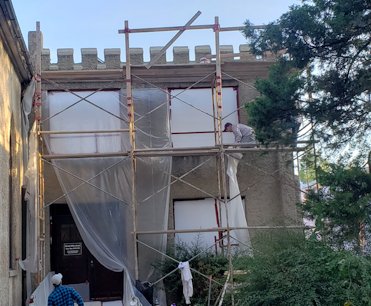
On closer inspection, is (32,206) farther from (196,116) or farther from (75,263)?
(196,116)

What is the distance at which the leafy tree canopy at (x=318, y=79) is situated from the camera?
840cm

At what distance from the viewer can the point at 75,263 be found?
1369 cm

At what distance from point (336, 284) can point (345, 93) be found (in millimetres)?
2915

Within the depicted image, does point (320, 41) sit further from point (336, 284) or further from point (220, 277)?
point (220, 277)

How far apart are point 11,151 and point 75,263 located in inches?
151

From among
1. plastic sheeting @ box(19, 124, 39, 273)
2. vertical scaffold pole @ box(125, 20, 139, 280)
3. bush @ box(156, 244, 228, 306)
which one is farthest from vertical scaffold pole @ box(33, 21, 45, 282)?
bush @ box(156, 244, 228, 306)

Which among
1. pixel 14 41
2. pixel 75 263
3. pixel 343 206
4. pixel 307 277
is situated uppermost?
pixel 14 41

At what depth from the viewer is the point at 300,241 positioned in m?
9.15

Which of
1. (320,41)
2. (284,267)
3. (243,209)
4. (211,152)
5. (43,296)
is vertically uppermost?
(320,41)

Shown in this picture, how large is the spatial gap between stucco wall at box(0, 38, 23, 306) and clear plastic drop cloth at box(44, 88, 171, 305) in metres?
1.27

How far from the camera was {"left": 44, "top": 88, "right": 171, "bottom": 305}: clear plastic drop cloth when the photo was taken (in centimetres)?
1235

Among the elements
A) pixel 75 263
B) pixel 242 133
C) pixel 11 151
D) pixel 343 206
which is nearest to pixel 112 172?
pixel 11 151

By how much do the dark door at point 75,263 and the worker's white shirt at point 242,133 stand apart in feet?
14.7

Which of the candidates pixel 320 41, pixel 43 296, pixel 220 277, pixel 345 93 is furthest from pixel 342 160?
pixel 43 296
